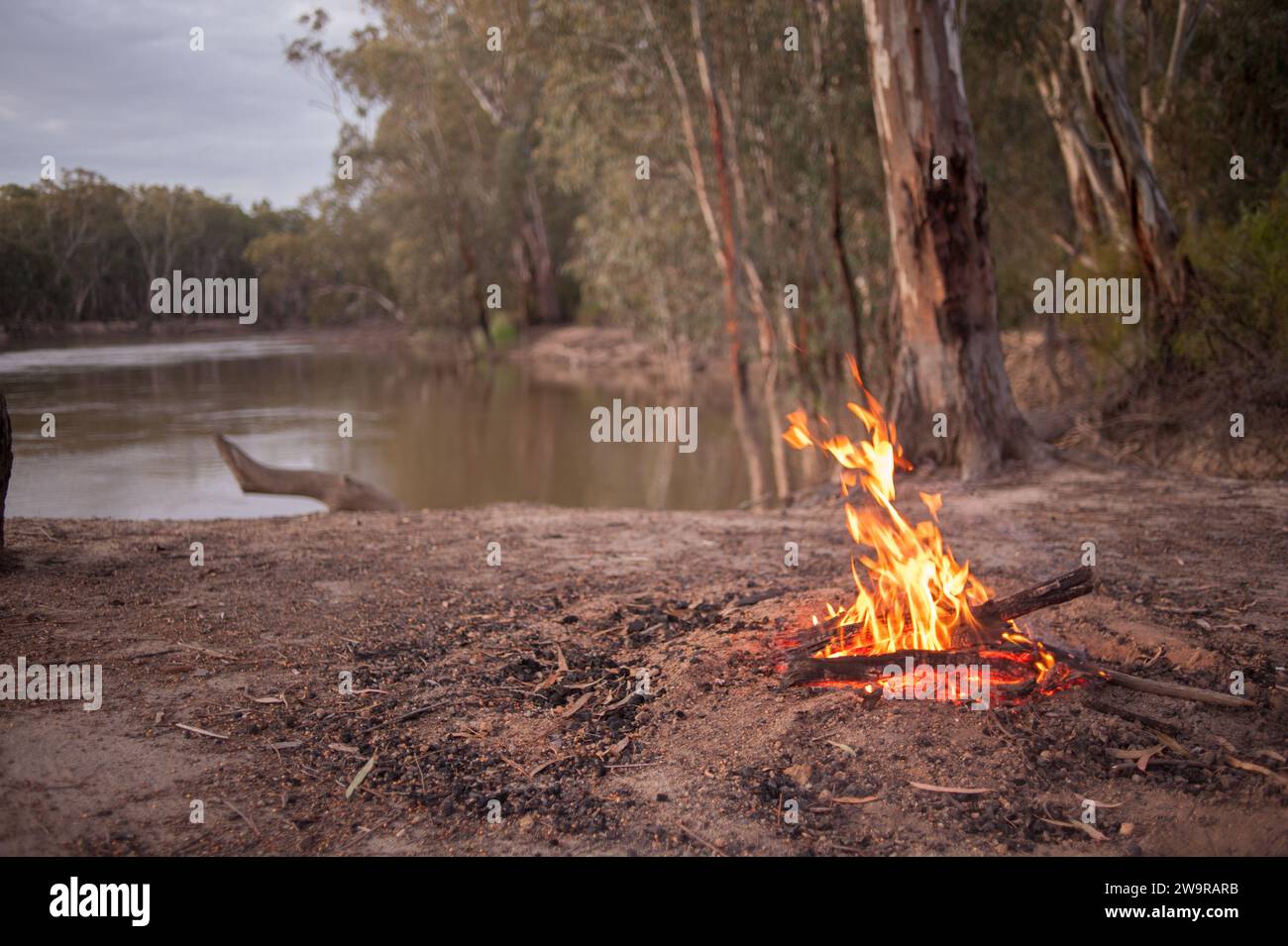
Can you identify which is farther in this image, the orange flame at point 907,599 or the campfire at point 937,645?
the orange flame at point 907,599

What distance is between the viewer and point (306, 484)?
8.20 meters

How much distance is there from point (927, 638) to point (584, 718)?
135 centimetres

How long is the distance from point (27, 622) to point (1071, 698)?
4351 mm

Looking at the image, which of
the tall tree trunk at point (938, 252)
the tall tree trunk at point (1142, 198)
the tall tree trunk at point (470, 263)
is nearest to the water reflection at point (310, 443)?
the tall tree trunk at point (938, 252)

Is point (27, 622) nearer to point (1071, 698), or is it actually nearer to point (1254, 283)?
point (1071, 698)

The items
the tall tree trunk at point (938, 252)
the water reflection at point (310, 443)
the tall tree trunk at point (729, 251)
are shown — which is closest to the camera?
the tall tree trunk at point (938, 252)

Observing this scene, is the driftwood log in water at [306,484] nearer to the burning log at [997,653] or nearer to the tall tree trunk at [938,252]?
the tall tree trunk at [938,252]

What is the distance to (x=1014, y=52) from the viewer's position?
44.4ft

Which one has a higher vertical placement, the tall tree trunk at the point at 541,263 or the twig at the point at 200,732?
the tall tree trunk at the point at 541,263

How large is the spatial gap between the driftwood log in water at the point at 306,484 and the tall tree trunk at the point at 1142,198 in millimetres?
8012

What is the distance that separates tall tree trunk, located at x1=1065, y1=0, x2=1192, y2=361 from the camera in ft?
33.7

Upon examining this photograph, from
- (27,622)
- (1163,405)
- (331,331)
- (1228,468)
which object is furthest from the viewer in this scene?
(331,331)

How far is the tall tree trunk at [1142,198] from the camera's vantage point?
33.7 ft

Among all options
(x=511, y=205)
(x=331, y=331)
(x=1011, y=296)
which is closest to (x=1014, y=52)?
(x=1011, y=296)
